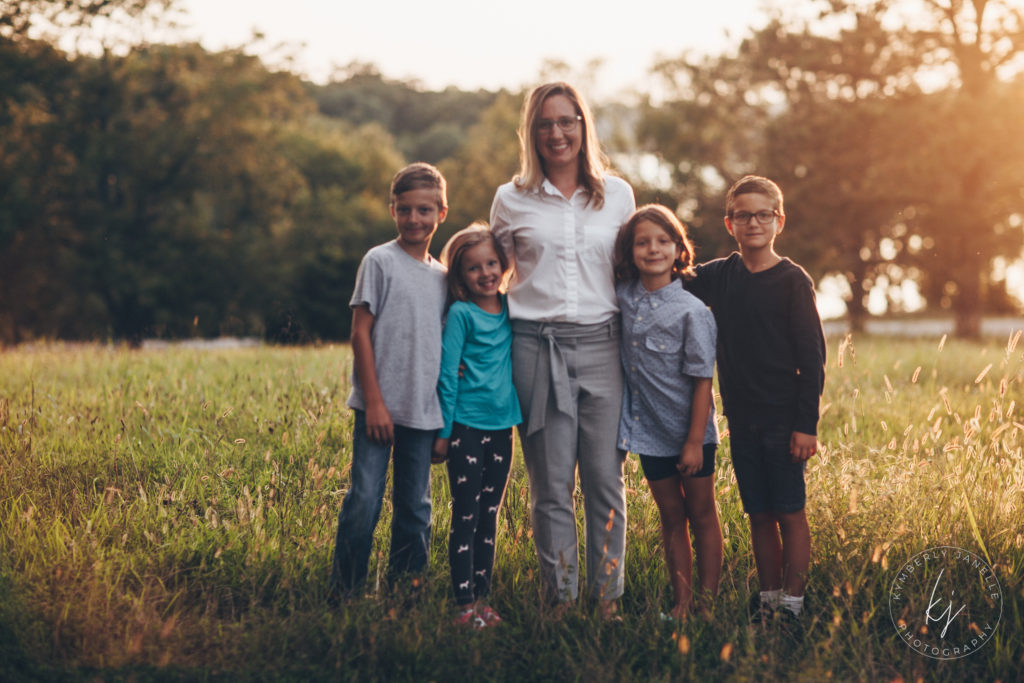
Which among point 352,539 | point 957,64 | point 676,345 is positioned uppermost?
point 957,64

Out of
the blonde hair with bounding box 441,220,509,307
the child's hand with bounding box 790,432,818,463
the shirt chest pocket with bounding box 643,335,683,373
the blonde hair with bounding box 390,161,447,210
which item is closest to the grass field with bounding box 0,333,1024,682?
the child's hand with bounding box 790,432,818,463

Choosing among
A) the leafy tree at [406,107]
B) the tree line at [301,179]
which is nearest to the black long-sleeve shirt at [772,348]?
the tree line at [301,179]

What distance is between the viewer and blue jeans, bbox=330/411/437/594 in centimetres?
337

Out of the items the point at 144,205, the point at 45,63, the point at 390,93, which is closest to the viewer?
the point at 45,63

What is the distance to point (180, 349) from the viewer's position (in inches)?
390

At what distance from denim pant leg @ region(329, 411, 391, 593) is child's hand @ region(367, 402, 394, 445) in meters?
0.06

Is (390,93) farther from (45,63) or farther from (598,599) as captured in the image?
(598,599)

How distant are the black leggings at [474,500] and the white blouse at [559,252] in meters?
0.57

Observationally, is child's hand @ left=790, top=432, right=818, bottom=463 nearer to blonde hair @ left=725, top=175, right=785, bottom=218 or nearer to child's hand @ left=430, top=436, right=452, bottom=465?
blonde hair @ left=725, top=175, right=785, bottom=218

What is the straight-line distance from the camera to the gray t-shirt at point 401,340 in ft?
11.0

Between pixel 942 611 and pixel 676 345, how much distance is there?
1628 millimetres

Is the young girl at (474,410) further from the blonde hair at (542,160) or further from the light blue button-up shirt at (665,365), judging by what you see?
the light blue button-up shirt at (665,365)

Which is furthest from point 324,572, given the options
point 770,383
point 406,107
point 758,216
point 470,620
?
point 406,107

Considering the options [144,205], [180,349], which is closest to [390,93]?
[144,205]
